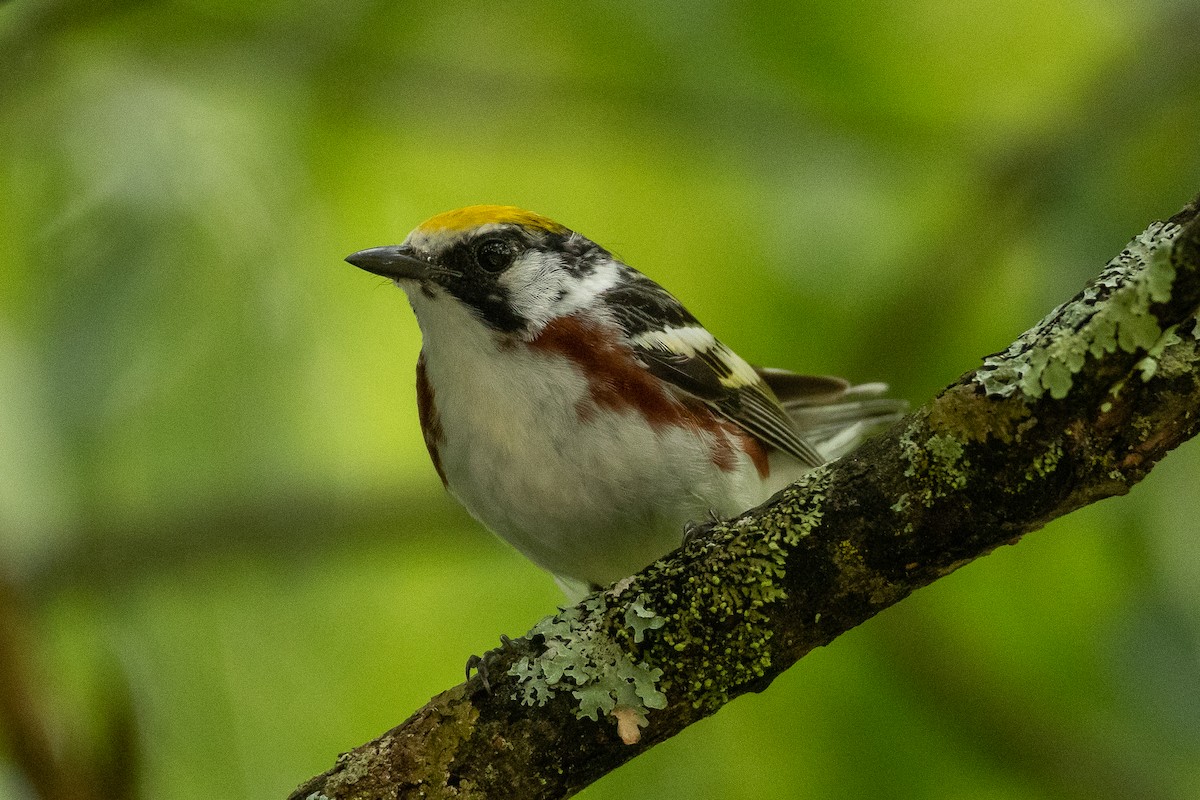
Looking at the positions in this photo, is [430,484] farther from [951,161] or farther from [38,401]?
[951,161]

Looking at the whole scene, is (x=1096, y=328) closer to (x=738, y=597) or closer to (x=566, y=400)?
(x=738, y=597)

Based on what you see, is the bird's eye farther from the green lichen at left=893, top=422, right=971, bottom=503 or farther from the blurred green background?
the green lichen at left=893, top=422, right=971, bottom=503

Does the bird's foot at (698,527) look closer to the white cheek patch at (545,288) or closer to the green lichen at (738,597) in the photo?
the green lichen at (738,597)

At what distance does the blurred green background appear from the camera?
10.8 feet

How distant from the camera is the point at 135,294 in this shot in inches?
132

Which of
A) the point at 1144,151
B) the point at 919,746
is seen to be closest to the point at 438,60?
the point at 1144,151

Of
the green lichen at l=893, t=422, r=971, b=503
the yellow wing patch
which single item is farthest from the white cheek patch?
the green lichen at l=893, t=422, r=971, b=503

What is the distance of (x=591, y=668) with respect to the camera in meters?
2.27

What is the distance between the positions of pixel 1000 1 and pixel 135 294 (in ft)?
10.1

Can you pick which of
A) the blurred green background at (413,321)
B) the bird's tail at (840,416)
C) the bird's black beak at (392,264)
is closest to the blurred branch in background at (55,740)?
the blurred green background at (413,321)

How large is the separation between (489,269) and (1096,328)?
1794 millimetres

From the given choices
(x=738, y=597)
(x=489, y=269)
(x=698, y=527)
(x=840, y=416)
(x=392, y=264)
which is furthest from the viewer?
(x=840, y=416)

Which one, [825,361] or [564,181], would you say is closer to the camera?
[825,361]

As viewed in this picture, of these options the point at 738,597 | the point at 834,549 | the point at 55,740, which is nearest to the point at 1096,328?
the point at 834,549
